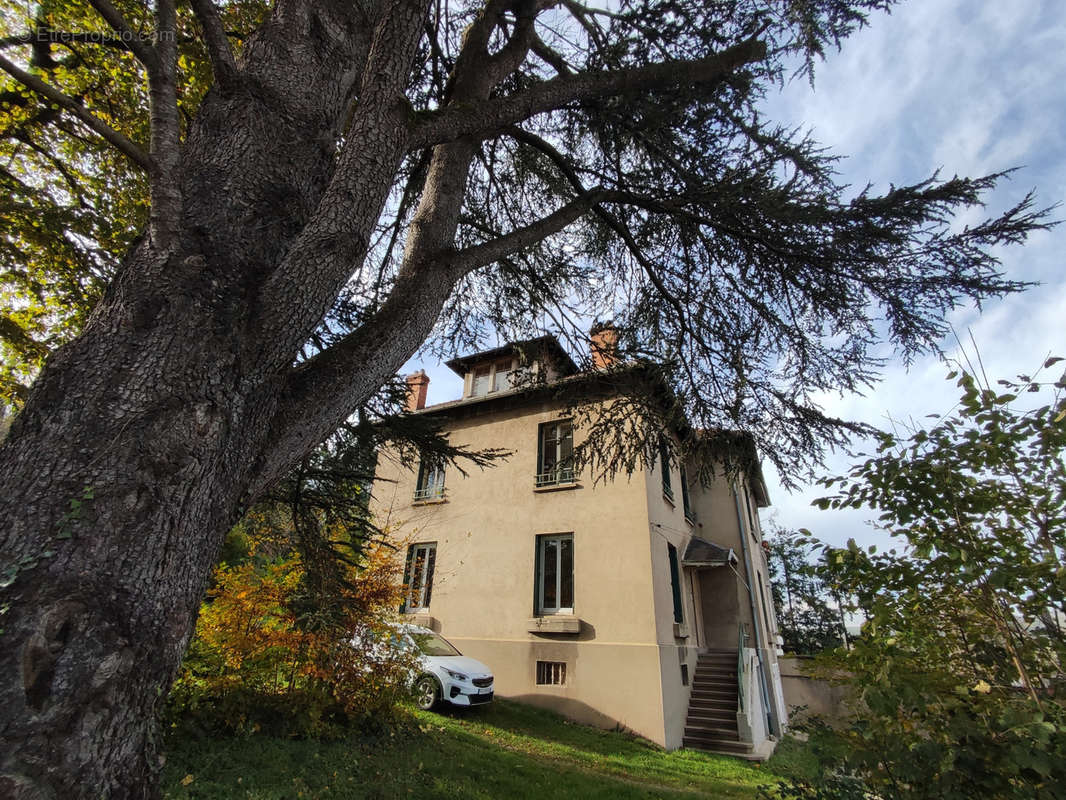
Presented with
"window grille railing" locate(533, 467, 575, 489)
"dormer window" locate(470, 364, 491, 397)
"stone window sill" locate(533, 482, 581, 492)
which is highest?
"dormer window" locate(470, 364, 491, 397)

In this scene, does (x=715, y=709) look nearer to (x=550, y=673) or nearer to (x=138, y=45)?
(x=550, y=673)

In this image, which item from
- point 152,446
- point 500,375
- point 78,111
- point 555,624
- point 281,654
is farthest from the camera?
A: point 500,375

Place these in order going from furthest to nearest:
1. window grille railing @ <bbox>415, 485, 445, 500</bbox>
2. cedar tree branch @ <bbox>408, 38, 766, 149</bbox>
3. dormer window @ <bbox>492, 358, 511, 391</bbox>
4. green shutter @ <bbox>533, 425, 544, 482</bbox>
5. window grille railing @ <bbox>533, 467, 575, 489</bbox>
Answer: dormer window @ <bbox>492, 358, 511, 391</bbox> < window grille railing @ <bbox>415, 485, 445, 500</bbox> < green shutter @ <bbox>533, 425, 544, 482</bbox> < window grille railing @ <bbox>533, 467, 575, 489</bbox> < cedar tree branch @ <bbox>408, 38, 766, 149</bbox>

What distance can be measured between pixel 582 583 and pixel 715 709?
3.75 meters

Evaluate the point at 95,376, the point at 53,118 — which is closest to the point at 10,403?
the point at 53,118

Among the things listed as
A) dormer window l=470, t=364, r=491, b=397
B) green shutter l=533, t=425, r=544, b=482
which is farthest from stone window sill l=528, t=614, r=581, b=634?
dormer window l=470, t=364, r=491, b=397

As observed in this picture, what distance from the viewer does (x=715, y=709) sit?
10.6 meters

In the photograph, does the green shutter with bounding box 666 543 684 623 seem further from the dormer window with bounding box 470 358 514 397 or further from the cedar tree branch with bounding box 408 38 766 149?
the cedar tree branch with bounding box 408 38 766 149

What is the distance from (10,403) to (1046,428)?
31.6ft

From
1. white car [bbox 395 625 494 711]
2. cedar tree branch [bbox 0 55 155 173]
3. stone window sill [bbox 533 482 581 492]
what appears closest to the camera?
cedar tree branch [bbox 0 55 155 173]

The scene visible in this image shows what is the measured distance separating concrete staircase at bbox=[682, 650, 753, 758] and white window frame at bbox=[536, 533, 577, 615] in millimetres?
3284

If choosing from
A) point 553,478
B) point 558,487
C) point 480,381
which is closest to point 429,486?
point 480,381

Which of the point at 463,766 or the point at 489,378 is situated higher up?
the point at 489,378

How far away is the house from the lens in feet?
32.1
